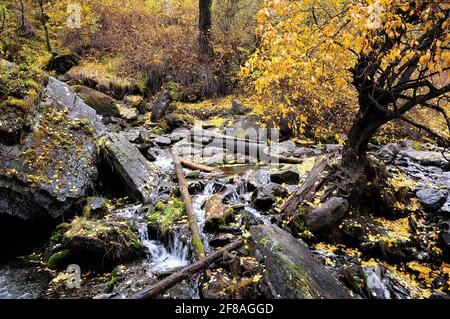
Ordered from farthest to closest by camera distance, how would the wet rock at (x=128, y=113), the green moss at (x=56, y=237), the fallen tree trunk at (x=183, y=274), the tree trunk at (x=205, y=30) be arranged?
1. the tree trunk at (x=205, y=30)
2. the wet rock at (x=128, y=113)
3. the green moss at (x=56, y=237)
4. the fallen tree trunk at (x=183, y=274)

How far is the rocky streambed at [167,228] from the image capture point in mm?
4855

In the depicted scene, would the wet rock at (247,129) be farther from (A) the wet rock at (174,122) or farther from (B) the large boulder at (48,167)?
(B) the large boulder at (48,167)

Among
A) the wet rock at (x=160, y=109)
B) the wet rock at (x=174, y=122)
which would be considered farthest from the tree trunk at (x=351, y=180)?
the wet rock at (x=160, y=109)

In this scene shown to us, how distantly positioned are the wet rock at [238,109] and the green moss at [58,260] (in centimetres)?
1092

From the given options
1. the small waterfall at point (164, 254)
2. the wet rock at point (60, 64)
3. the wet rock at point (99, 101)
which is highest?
the wet rock at point (60, 64)

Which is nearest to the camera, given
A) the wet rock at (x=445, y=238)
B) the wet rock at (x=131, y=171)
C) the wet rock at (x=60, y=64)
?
the wet rock at (x=445, y=238)

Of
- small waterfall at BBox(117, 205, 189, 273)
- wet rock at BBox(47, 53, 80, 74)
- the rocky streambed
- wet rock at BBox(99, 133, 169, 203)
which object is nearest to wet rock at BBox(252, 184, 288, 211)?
the rocky streambed

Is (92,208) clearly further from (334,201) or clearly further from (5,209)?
(334,201)

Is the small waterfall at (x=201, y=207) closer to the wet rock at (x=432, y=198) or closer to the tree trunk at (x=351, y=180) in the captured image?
the tree trunk at (x=351, y=180)

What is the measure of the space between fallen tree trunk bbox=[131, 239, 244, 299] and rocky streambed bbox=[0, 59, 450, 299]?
12 centimetres

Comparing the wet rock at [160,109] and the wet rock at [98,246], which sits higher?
the wet rock at [160,109]

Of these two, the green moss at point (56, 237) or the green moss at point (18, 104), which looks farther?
the green moss at point (18, 104)

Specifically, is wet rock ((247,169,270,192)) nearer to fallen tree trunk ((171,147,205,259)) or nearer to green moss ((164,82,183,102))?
fallen tree trunk ((171,147,205,259))

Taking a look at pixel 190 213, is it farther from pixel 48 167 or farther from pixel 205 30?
pixel 205 30
